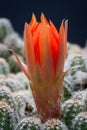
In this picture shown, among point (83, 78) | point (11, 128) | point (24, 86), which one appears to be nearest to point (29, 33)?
point (11, 128)

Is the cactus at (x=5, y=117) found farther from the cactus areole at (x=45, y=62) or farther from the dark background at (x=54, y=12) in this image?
the dark background at (x=54, y=12)

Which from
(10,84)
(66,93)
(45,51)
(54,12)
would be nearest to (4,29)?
(10,84)

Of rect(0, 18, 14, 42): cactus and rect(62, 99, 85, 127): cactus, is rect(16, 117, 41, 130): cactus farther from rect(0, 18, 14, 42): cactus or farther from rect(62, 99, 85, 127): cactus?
rect(0, 18, 14, 42): cactus

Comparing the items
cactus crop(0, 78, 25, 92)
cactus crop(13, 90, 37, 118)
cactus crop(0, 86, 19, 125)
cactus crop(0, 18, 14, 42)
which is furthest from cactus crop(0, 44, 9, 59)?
cactus crop(0, 86, 19, 125)

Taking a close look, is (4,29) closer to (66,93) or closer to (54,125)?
(66,93)

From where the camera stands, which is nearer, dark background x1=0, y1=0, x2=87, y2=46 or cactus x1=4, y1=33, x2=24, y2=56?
cactus x1=4, y1=33, x2=24, y2=56

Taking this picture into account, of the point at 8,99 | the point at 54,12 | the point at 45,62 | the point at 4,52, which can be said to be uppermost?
the point at 45,62

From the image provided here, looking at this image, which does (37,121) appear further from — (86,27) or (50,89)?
(86,27)
